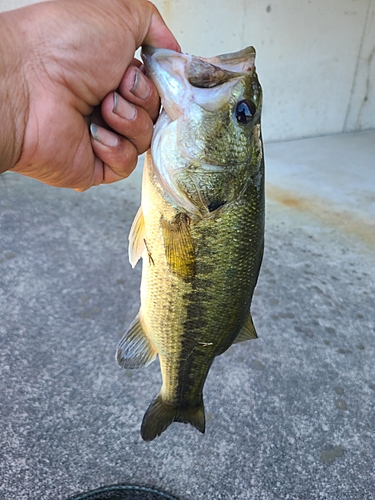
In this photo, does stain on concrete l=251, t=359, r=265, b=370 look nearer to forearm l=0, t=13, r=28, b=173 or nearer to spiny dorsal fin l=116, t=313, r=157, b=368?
spiny dorsal fin l=116, t=313, r=157, b=368

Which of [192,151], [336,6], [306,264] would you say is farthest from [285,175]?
[192,151]

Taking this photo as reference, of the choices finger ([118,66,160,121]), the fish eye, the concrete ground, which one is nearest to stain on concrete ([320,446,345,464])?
the concrete ground

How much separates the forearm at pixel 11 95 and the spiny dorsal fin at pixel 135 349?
642mm

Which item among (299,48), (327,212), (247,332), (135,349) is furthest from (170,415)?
(299,48)

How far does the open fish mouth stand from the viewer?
108 centimetres

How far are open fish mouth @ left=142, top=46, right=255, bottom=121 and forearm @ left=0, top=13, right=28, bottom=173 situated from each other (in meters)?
0.33

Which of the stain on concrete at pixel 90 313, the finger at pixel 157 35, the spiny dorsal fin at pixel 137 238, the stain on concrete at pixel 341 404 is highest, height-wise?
the finger at pixel 157 35

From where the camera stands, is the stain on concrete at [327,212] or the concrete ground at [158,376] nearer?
the concrete ground at [158,376]

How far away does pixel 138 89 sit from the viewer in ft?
3.67

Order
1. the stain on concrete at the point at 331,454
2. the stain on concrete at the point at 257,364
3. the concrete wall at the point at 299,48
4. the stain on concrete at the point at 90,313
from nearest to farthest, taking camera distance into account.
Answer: the stain on concrete at the point at 331,454 < the stain on concrete at the point at 257,364 < the stain on concrete at the point at 90,313 < the concrete wall at the point at 299,48

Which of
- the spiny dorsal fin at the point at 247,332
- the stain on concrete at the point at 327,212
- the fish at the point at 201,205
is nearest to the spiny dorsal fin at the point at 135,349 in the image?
the fish at the point at 201,205

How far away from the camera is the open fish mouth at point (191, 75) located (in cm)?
108

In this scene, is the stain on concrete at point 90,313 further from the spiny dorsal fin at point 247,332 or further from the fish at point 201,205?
the spiny dorsal fin at point 247,332

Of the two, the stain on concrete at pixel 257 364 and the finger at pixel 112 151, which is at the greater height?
the finger at pixel 112 151
